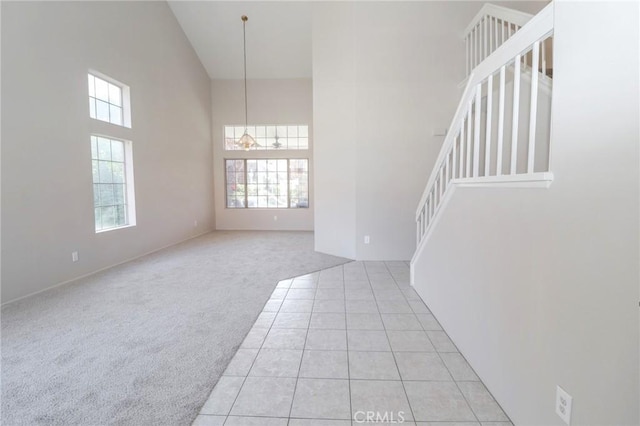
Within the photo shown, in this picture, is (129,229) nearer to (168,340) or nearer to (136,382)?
(168,340)

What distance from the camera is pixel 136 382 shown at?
1.69m

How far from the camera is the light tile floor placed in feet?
4.77

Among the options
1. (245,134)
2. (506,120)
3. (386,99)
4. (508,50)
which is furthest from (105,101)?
(506,120)

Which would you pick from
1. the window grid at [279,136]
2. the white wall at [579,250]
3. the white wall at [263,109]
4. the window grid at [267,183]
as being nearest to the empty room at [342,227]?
the white wall at [579,250]

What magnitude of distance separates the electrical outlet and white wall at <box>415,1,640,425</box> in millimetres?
23

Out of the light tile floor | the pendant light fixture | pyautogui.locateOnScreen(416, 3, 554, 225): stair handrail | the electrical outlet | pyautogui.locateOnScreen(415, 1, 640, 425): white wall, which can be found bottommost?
the light tile floor

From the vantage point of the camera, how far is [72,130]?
344cm

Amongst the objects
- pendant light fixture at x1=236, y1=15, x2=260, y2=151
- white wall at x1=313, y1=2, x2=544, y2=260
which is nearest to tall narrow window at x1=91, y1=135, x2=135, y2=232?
pendant light fixture at x1=236, y1=15, x2=260, y2=151

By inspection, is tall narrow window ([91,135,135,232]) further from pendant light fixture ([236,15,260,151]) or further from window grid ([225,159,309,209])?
window grid ([225,159,309,209])

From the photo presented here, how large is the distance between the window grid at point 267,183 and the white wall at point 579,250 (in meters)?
6.46

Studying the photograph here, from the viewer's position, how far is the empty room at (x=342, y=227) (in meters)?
1.01

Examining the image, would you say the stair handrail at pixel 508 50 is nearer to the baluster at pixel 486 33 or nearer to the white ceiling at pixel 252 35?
the baluster at pixel 486 33

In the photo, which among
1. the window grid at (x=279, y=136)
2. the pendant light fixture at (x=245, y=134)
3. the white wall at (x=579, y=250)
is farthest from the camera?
the window grid at (x=279, y=136)

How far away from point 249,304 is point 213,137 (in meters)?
5.96
